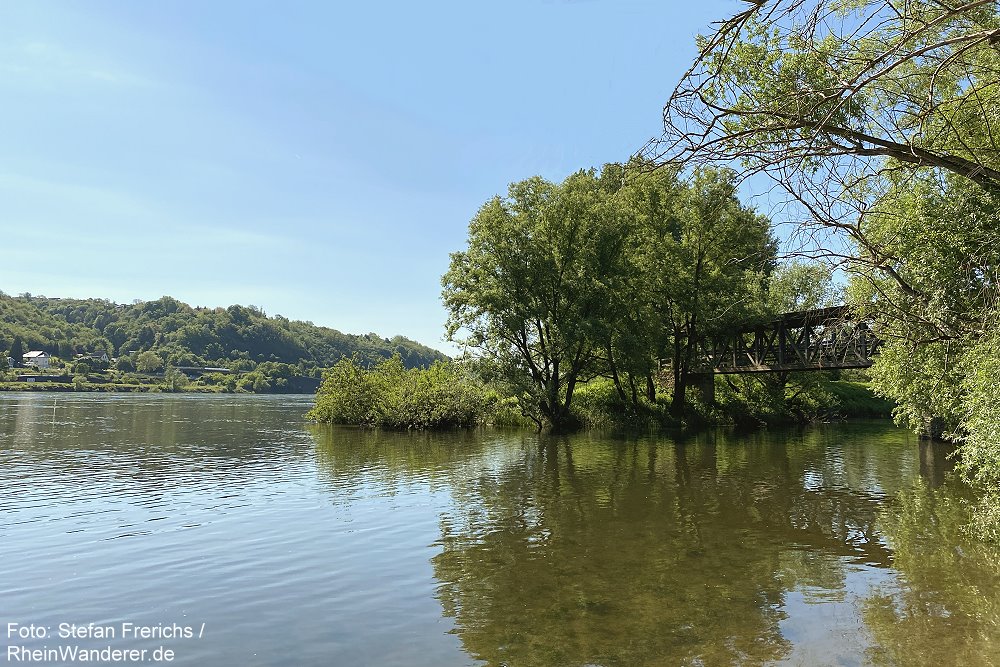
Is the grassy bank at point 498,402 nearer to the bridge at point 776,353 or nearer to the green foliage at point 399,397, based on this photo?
the green foliage at point 399,397

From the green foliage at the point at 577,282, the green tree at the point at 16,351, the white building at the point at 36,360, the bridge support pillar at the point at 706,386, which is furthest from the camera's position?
the green tree at the point at 16,351

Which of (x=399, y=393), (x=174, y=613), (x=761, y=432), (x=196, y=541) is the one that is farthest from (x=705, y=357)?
(x=174, y=613)

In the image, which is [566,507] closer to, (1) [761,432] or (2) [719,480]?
(2) [719,480]

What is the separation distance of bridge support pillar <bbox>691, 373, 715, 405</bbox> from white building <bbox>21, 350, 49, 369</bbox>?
530 feet

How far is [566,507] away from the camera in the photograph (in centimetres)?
1491

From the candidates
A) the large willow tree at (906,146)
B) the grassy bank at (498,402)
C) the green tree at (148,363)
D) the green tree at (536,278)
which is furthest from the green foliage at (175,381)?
the large willow tree at (906,146)

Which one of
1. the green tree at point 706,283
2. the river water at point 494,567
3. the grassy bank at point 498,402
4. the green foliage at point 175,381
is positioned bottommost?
the river water at point 494,567

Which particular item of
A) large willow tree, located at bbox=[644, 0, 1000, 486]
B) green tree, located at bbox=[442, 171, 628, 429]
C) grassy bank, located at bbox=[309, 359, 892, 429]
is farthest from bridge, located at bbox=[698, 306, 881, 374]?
large willow tree, located at bbox=[644, 0, 1000, 486]

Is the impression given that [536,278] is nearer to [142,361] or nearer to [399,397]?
[399,397]

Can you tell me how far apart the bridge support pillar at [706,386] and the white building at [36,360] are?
16146 centimetres

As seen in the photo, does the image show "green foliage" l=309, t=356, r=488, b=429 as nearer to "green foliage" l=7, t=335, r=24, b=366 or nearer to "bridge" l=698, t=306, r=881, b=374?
"bridge" l=698, t=306, r=881, b=374

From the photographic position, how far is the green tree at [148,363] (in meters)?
170

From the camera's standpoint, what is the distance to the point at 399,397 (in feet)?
129

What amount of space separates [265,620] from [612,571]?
15.6ft
